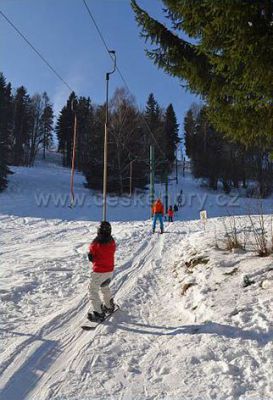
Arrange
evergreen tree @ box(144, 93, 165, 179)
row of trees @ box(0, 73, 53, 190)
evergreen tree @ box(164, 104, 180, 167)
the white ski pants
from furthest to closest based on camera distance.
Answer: evergreen tree @ box(164, 104, 180, 167) < row of trees @ box(0, 73, 53, 190) < evergreen tree @ box(144, 93, 165, 179) < the white ski pants

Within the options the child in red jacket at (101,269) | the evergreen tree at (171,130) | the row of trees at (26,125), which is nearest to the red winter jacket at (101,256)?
the child in red jacket at (101,269)

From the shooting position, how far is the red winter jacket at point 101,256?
7.22 metres

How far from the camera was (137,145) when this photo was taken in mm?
47469

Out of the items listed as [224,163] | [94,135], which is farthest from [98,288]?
[224,163]

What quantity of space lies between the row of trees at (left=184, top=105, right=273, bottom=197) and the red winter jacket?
42.3 metres

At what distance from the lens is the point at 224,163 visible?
2258 inches

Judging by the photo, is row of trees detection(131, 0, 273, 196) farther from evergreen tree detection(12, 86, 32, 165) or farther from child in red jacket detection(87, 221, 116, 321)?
evergreen tree detection(12, 86, 32, 165)

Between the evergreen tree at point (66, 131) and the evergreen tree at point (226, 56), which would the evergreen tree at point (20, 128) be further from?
the evergreen tree at point (226, 56)

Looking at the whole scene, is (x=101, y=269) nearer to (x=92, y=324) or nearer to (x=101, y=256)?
(x=101, y=256)

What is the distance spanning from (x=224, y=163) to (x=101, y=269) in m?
52.2

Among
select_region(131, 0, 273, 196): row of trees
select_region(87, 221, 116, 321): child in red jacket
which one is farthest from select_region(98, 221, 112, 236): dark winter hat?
select_region(131, 0, 273, 196): row of trees

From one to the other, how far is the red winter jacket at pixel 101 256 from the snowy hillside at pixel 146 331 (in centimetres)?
89

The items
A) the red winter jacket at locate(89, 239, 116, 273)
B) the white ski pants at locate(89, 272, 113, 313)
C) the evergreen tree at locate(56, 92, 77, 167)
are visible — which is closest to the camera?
the white ski pants at locate(89, 272, 113, 313)

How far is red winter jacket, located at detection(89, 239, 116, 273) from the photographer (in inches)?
284
